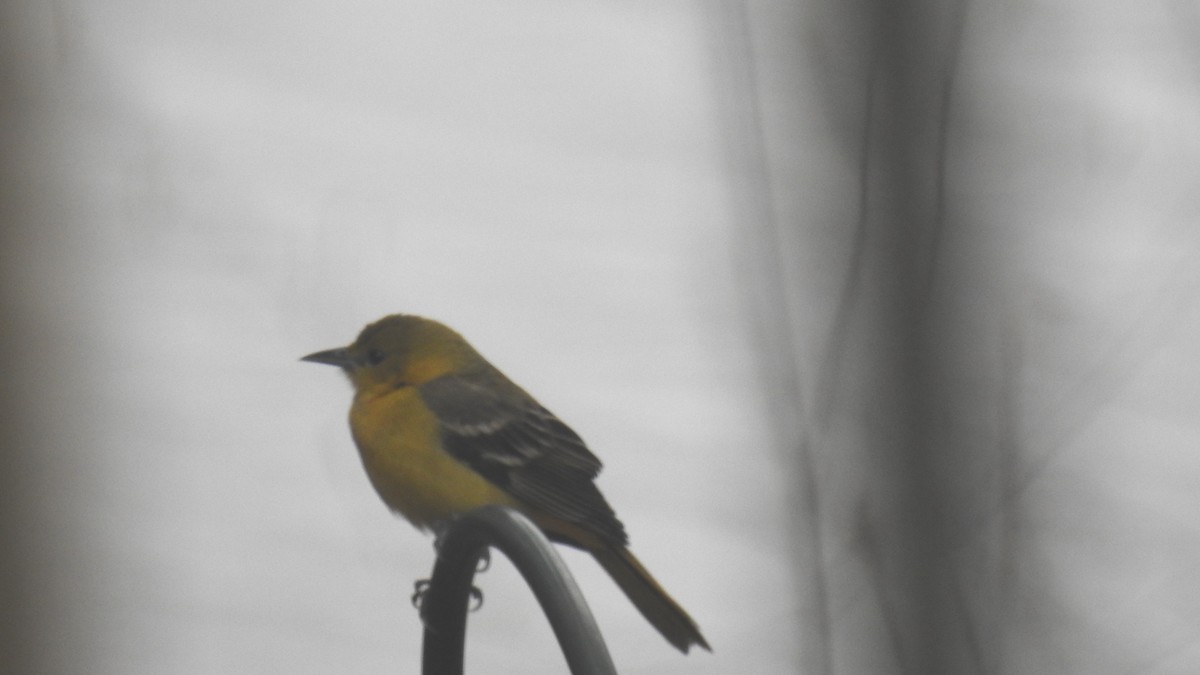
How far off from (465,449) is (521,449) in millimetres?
222

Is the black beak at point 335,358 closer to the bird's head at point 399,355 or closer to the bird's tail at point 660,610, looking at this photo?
the bird's head at point 399,355

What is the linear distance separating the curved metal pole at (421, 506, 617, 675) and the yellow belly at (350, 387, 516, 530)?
3.16 feet

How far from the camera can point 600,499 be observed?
509cm

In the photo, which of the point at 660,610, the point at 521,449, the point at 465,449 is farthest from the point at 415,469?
the point at 660,610

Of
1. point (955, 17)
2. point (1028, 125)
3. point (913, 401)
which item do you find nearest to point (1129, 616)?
point (913, 401)

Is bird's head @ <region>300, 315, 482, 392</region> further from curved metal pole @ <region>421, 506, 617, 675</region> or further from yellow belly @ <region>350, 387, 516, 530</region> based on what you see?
curved metal pole @ <region>421, 506, 617, 675</region>

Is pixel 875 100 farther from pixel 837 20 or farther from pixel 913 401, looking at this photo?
pixel 913 401

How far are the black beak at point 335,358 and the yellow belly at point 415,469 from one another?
0.33 meters

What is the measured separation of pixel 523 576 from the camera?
3232mm

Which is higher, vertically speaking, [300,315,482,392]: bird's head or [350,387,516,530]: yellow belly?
[300,315,482,392]: bird's head

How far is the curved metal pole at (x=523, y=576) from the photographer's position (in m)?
2.96

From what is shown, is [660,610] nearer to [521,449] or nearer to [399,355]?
[521,449]

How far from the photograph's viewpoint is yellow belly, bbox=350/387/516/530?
488cm

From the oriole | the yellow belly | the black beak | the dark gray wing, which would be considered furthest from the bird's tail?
the black beak
